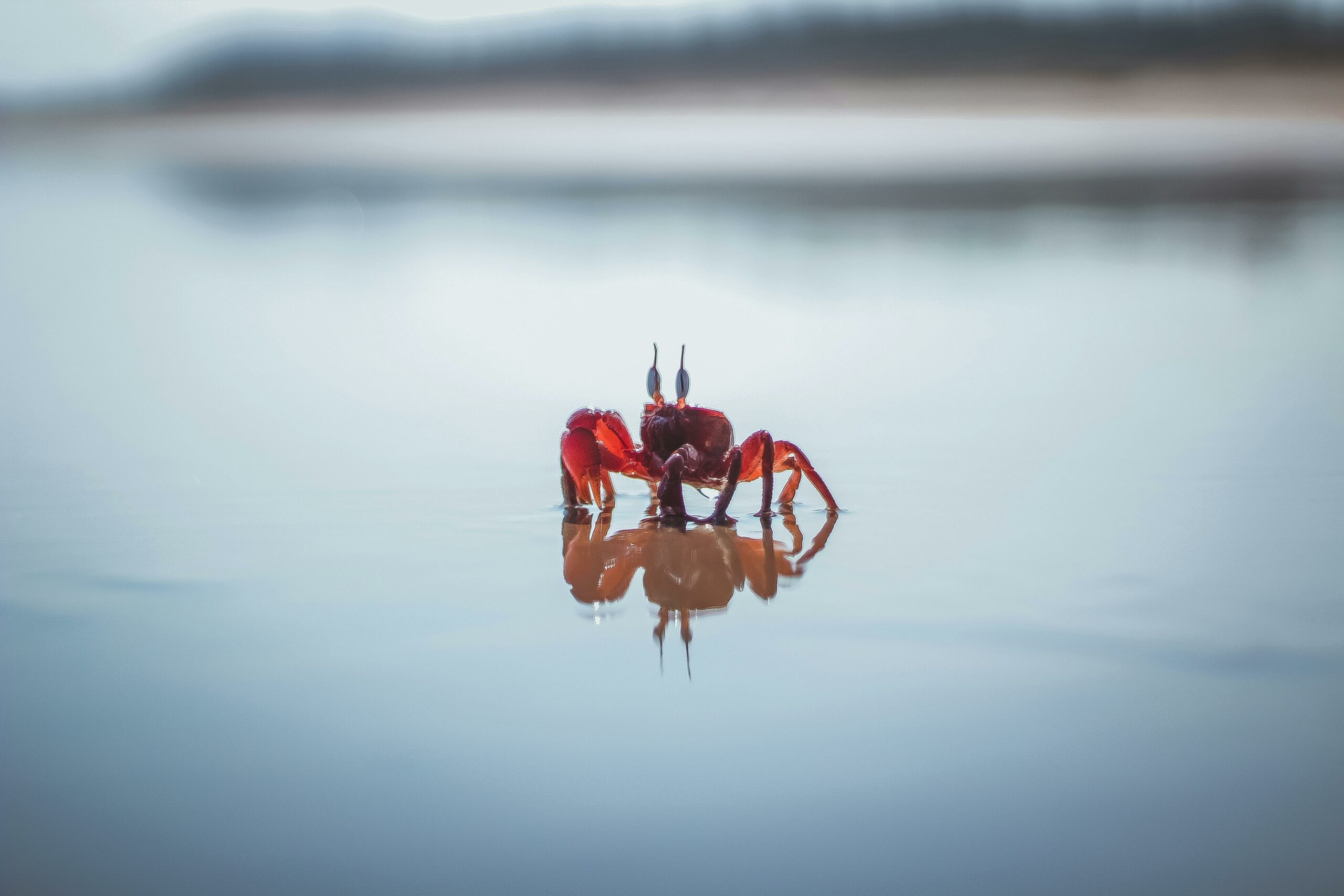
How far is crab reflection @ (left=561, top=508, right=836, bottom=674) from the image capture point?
1.76m

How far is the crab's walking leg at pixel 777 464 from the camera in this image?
7.50 feet

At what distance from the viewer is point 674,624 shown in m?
1.63

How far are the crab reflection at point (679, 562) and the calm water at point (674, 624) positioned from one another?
0.6 inches

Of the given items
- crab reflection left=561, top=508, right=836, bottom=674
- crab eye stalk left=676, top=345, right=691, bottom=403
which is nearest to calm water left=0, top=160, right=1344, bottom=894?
crab reflection left=561, top=508, right=836, bottom=674

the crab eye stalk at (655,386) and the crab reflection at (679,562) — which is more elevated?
the crab eye stalk at (655,386)

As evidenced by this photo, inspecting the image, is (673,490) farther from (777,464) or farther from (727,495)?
(777,464)

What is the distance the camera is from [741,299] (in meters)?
4.97

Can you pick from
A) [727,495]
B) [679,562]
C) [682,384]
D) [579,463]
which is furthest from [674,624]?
[682,384]

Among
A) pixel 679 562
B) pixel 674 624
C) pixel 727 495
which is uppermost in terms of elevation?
pixel 727 495

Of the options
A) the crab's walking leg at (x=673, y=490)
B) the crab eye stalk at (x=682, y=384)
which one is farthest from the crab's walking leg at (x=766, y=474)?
the crab eye stalk at (x=682, y=384)

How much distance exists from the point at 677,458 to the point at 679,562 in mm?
330

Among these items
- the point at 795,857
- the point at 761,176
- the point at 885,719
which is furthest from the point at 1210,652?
the point at 761,176

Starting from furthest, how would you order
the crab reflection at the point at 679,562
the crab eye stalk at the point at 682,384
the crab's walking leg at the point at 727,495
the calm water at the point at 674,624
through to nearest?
the crab eye stalk at the point at 682,384 → the crab's walking leg at the point at 727,495 → the crab reflection at the point at 679,562 → the calm water at the point at 674,624

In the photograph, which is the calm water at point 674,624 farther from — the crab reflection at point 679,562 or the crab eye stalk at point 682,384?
the crab eye stalk at point 682,384
